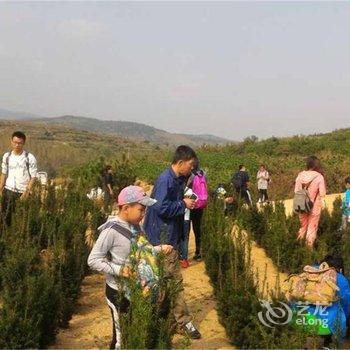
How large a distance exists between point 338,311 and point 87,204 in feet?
19.3

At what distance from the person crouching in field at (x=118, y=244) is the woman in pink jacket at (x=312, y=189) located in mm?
3966

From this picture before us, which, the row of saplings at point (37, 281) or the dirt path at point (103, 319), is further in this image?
the dirt path at point (103, 319)

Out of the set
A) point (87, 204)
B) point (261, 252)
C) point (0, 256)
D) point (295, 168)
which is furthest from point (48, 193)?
point (295, 168)

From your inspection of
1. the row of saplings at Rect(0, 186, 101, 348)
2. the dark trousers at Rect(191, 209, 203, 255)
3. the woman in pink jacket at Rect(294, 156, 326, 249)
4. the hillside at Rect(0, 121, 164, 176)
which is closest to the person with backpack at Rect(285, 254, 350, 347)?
the row of saplings at Rect(0, 186, 101, 348)

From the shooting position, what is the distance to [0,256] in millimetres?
5879

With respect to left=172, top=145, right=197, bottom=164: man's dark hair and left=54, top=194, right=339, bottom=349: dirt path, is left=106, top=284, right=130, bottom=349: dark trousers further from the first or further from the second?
left=172, top=145, right=197, bottom=164: man's dark hair

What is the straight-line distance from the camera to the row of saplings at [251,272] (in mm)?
3926

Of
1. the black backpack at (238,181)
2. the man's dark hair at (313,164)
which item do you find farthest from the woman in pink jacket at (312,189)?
the black backpack at (238,181)

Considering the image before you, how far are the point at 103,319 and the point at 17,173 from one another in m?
2.68

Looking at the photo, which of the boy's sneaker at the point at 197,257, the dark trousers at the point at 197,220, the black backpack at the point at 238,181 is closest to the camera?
the dark trousers at the point at 197,220

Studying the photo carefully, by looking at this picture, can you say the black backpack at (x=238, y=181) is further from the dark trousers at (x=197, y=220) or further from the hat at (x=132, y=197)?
the hat at (x=132, y=197)

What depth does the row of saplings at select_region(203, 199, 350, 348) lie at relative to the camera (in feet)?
12.9

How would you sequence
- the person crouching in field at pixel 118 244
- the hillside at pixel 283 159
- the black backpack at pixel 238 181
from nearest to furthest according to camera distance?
the person crouching in field at pixel 118 244 → the black backpack at pixel 238 181 → the hillside at pixel 283 159

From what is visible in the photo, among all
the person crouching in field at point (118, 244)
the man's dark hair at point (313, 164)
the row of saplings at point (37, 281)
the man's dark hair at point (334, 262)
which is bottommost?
the row of saplings at point (37, 281)
